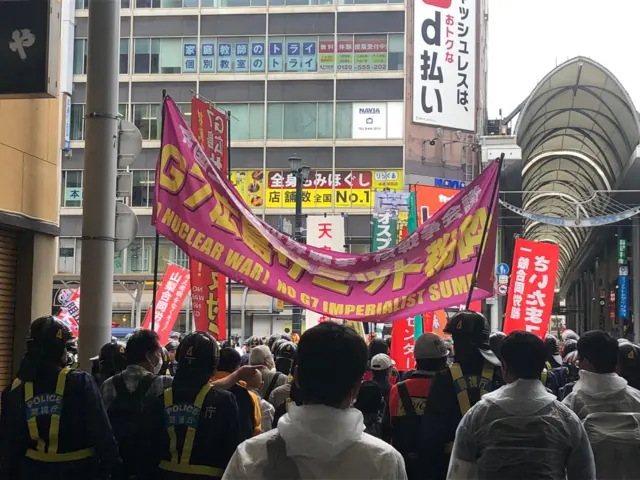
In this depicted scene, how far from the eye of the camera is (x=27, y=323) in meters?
9.30

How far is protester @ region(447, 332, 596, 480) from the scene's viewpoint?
392cm

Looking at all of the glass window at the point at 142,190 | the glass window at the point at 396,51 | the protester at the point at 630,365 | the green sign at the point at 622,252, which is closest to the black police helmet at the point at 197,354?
the protester at the point at 630,365

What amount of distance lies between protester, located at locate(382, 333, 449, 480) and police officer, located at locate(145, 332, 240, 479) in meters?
1.54

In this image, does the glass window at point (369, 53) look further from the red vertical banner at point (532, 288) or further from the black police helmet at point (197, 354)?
the black police helmet at point (197, 354)

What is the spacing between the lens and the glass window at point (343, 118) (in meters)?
43.7

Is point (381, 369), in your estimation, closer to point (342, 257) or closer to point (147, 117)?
point (342, 257)

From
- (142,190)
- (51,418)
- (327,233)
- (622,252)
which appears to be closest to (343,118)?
(142,190)

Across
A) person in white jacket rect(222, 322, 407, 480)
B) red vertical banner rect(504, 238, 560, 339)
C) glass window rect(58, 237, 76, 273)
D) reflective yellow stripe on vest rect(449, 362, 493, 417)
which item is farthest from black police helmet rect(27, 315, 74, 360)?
glass window rect(58, 237, 76, 273)

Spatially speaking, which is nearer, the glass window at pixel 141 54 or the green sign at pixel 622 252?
the green sign at pixel 622 252

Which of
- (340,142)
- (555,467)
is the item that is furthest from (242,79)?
(555,467)

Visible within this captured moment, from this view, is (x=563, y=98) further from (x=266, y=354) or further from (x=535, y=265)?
(x=266, y=354)

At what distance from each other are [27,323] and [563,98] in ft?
83.7

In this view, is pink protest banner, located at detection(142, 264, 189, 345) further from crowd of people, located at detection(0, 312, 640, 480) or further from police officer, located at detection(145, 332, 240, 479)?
police officer, located at detection(145, 332, 240, 479)

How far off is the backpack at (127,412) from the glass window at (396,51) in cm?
3934
